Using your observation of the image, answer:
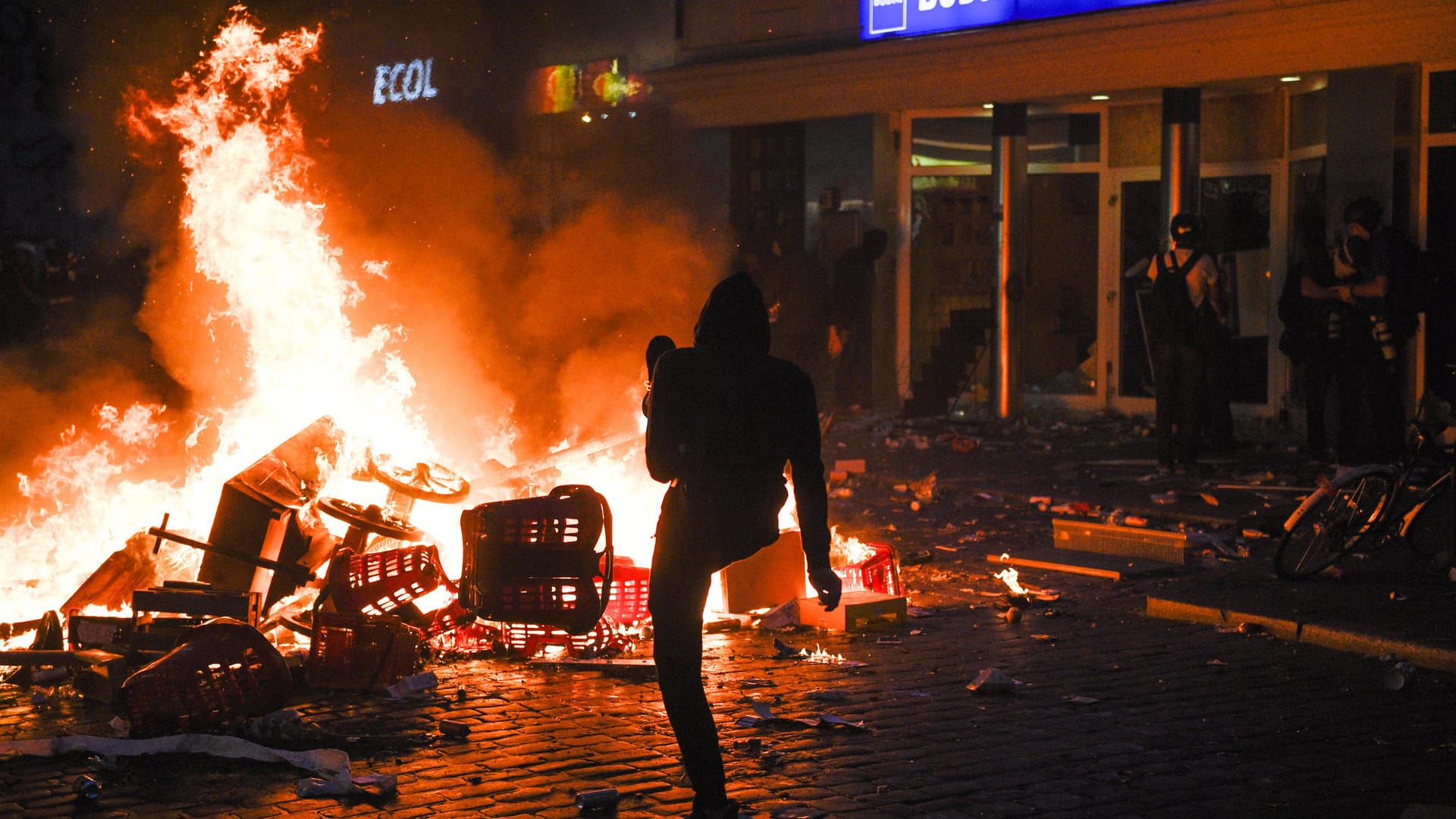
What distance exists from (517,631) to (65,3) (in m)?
23.1

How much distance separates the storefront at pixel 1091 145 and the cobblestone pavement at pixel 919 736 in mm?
7847

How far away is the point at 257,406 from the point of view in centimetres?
938

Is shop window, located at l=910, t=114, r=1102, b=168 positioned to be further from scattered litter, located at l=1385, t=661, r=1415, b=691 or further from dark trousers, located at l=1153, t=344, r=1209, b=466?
scattered litter, located at l=1385, t=661, r=1415, b=691

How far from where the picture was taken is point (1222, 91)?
15.8 meters

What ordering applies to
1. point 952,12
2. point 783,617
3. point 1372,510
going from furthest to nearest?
point 952,12 < point 1372,510 < point 783,617

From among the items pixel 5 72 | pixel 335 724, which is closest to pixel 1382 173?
pixel 335 724

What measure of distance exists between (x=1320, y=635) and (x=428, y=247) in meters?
13.0

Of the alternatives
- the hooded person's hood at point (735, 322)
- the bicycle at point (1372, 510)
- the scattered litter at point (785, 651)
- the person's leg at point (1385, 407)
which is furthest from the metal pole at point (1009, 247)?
the hooded person's hood at point (735, 322)

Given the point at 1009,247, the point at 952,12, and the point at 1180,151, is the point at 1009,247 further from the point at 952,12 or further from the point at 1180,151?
the point at 952,12

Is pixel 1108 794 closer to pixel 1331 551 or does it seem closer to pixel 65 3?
pixel 1331 551

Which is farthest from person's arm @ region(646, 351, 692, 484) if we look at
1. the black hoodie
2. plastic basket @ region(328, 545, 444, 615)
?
plastic basket @ region(328, 545, 444, 615)

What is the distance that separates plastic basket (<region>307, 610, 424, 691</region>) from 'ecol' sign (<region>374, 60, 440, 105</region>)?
18792 mm

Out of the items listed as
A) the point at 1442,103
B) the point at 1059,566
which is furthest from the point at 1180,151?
the point at 1059,566

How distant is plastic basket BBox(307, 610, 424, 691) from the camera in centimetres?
657
